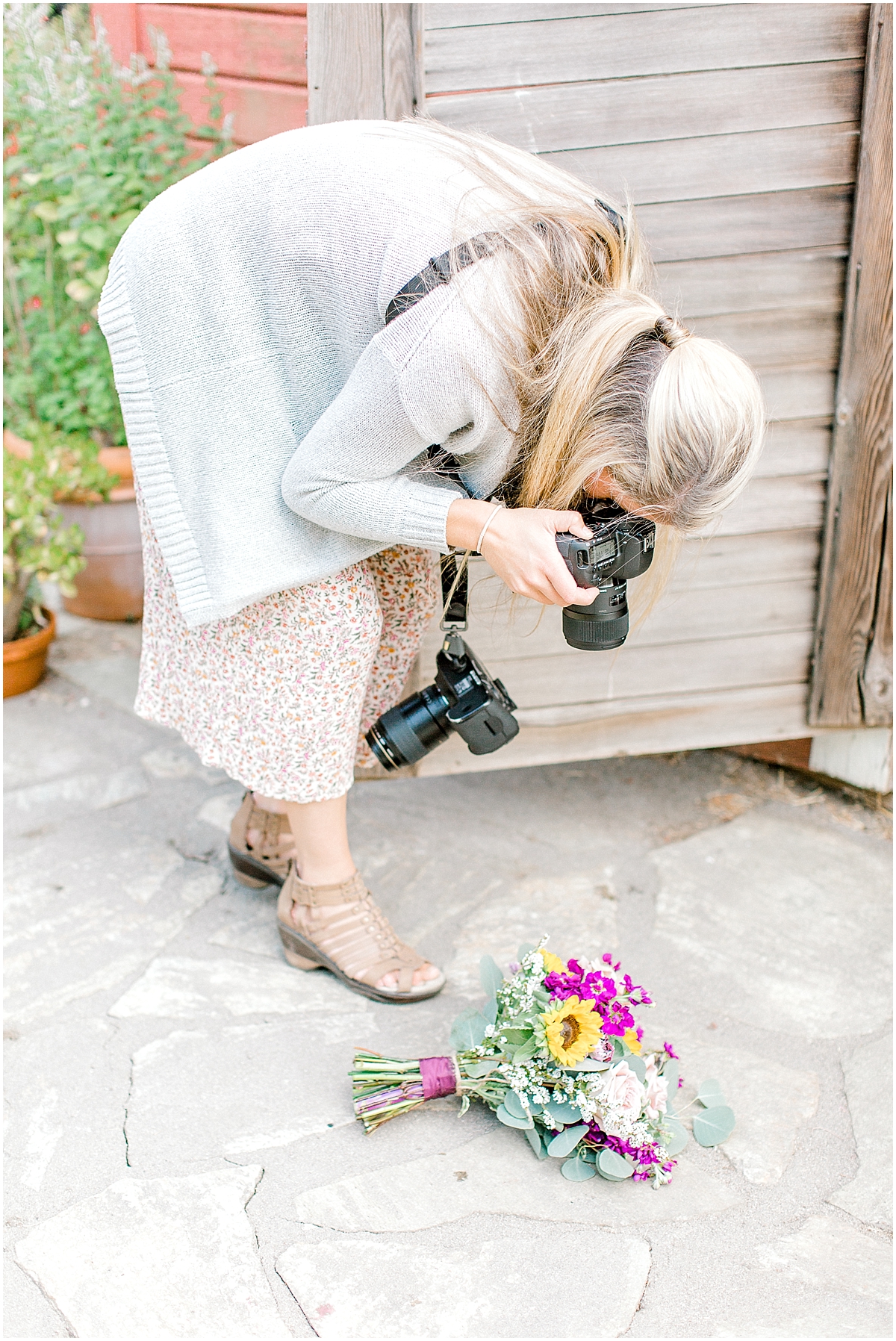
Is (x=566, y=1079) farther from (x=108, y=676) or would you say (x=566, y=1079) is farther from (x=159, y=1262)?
(x=108, y=676)

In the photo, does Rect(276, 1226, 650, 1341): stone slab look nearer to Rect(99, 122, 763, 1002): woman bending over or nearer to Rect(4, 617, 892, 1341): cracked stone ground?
Rect(4, 617, 892, 1341): cracked stone ground

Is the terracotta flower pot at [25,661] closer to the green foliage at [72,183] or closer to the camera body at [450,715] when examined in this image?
the green foliage at [72,183]

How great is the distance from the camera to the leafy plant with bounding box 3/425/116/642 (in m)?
2.68

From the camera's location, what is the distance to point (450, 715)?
1.83m

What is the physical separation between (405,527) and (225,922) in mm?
988

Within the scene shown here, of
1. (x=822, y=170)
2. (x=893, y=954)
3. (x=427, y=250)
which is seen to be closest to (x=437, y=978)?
(x=893, y=954)

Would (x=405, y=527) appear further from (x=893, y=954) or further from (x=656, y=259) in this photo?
(x=893, y=954)

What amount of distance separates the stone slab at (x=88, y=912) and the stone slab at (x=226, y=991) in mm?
61

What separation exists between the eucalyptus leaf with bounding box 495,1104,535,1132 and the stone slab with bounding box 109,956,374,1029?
335mm

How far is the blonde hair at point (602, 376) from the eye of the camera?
1373mm

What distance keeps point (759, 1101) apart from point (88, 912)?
1235 millimetres

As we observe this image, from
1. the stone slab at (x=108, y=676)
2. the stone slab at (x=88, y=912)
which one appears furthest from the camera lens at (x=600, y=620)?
the stone slab at (x=108, y=676)

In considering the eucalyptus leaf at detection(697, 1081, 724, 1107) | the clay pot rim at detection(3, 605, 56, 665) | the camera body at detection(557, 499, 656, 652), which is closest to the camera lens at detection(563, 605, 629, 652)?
the camera body at detection(557, 499, 656, 652)

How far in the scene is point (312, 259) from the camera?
1503 millimetres
